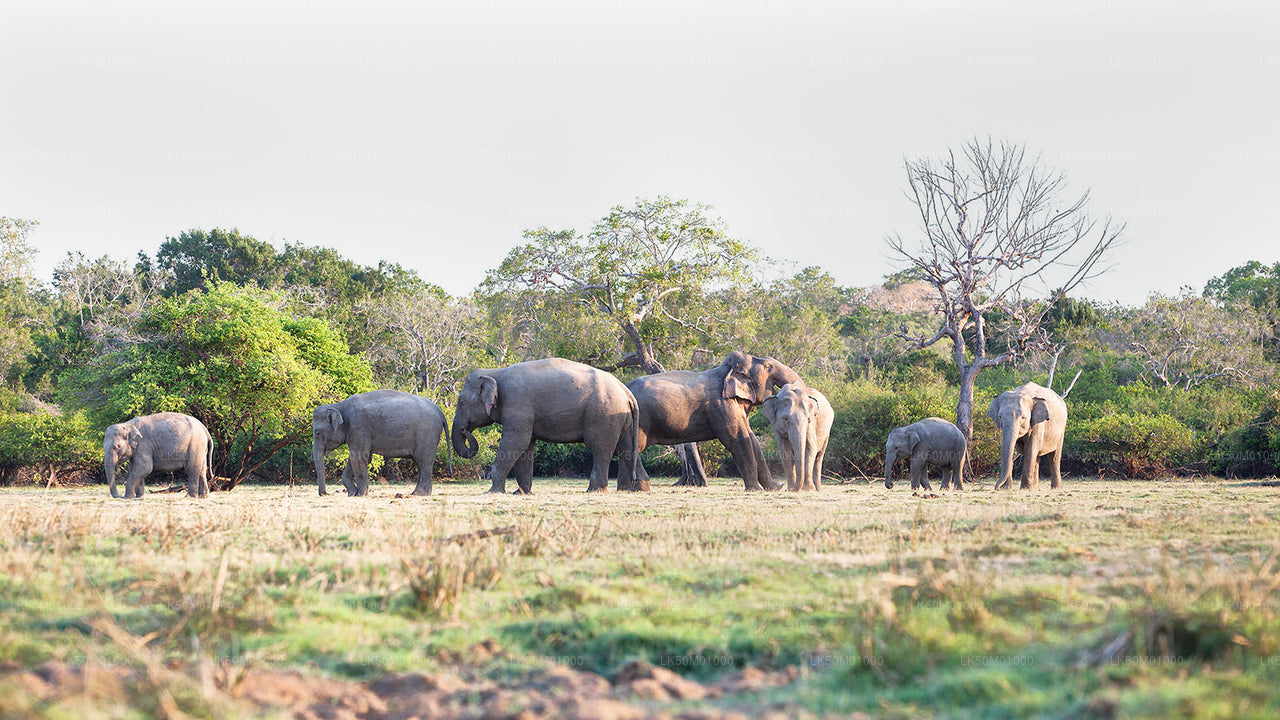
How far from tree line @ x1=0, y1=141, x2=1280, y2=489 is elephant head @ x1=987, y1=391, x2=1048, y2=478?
12.8 ft

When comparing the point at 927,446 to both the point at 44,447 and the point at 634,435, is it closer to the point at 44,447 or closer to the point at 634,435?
the point at 634,435

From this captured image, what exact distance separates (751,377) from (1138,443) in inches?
503

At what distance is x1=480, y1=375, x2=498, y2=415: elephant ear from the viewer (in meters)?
18.6

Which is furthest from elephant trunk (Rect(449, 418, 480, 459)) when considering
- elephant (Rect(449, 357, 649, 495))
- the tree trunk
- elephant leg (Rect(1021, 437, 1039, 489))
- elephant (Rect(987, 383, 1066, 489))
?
the tree trunk

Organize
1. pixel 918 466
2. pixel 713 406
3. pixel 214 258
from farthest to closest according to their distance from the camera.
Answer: pixel 214 258 < pixel 918 466 < pixel 713 406

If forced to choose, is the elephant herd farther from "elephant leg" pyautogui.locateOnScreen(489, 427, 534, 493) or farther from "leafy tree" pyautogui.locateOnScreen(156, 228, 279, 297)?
"leafy tree" pyautogui.locateOnScreen(156, 228, 279, 297)

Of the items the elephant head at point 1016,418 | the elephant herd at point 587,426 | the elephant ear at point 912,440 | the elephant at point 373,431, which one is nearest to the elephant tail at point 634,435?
the elephant herd at point 587,426

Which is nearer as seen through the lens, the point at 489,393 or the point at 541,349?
the point at 489,393

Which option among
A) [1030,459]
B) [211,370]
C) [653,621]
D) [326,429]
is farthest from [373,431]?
[1030,459]

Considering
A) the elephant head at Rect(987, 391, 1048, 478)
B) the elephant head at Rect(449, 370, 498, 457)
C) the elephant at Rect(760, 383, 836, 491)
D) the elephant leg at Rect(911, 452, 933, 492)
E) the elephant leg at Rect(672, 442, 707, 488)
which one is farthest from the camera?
the elephant leg at Rect(672, 442, 707, 488)

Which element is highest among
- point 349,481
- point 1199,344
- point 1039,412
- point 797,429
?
point 1199,344

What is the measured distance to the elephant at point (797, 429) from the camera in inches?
811

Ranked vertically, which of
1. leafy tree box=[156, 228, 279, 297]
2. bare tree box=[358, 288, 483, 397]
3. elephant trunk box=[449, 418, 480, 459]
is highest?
leafy tree box=[156, 228, 279, 297]

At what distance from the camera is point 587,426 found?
1925 centimetres
